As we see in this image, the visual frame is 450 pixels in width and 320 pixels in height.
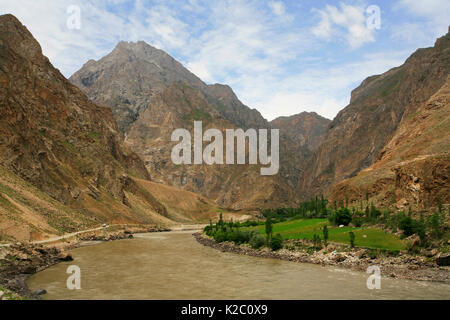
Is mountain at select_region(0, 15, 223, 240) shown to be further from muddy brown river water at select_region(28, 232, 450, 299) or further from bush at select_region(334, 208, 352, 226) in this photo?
bush at select_region(334, 208, 352, 226)

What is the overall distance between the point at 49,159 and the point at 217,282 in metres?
63.1

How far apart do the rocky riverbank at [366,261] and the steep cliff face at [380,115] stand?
93.3 meters

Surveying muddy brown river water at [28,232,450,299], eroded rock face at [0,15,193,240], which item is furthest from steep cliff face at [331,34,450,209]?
eroded rock face at [0,15,193,240]

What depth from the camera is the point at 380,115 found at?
556ft

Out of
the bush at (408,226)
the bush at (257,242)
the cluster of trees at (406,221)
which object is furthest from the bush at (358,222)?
the bush at (257,242)

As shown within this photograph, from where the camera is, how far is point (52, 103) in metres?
100

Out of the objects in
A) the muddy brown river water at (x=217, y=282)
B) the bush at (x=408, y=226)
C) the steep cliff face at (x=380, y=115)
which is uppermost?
the steep cliff face at (x=380, y=115)

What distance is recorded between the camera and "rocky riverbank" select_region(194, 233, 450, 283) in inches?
→ 1073

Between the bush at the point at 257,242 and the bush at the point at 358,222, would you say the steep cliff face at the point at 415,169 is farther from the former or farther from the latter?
the bush at the point at 257,242

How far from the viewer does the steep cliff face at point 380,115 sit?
120 meters

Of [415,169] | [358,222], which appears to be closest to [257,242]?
[358,222]
